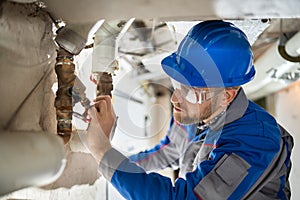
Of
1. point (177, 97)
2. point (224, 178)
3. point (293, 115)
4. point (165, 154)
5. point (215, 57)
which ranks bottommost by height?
point (293, 115)

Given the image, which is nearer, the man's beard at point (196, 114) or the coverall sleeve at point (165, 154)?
the man's beard at point (196, 114)

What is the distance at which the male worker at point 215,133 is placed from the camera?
104 centimetres

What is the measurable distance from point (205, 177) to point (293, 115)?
1758 mm

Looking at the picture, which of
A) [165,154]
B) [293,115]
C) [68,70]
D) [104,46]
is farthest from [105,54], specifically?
[293,115]

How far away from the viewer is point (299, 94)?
2512 millimetres

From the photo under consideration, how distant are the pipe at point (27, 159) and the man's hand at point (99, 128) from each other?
287 mm

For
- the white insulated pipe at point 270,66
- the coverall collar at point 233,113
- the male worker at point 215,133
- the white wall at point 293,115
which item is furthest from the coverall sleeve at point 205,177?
the white wall at point 293,115

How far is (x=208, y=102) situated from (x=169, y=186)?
307 millimetres

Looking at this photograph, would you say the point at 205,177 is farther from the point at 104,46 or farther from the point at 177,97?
the point at 104,46

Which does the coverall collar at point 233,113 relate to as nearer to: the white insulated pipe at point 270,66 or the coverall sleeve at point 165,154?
the coverall sleeve at point 165,154

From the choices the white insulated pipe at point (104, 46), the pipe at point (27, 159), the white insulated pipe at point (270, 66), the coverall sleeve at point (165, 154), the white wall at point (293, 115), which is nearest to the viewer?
the pipe at point (27, 159)

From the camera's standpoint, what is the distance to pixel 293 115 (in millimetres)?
2584

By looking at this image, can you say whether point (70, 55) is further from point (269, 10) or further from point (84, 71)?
point (269, 10)

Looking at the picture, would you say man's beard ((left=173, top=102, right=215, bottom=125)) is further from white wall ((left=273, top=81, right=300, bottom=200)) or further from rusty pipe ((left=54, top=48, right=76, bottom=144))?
white wall ((left=273, top=81, right=300, bottom=200))
